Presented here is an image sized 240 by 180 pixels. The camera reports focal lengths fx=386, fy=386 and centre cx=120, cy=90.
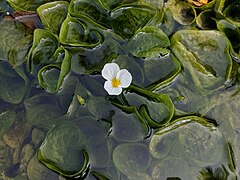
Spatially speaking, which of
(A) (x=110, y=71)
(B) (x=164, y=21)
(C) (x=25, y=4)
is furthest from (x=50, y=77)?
(B) (x=164, y=21)

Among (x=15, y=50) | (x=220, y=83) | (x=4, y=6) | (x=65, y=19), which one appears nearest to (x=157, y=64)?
(x=220, y=83)

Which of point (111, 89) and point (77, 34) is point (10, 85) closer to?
point (77, 34)

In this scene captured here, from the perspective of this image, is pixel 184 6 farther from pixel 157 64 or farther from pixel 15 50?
pixel 15 50

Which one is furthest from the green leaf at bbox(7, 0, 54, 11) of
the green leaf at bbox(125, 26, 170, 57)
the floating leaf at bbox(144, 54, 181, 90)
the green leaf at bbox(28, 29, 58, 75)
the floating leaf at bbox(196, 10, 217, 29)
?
the floating leaf at bbox(196, 10, 217, 29)

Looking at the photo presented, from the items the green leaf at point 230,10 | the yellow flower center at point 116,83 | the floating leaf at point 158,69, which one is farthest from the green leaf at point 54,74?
the green leaf at point 230,10

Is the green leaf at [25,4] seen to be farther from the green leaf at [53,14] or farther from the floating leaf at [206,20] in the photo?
the floating leaf at [206,20]

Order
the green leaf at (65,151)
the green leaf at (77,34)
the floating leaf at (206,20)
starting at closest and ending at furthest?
the green leaf at (65,151)
the green leaf at (77,34)
the floating leaf at (206,20)

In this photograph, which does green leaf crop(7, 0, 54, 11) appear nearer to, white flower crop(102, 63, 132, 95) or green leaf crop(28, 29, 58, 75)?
green leaf crop(28, 29, 58, 75)
